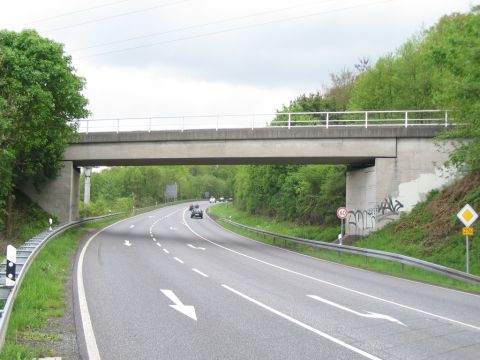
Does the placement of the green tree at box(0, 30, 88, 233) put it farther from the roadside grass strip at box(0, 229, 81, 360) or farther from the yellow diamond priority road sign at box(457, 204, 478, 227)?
the yellow diamond priority road sign at box(457, 204, 478, 227)

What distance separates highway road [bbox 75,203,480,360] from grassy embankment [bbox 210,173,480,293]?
7.58 feet

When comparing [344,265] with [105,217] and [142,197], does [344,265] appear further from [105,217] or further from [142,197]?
[142,197]

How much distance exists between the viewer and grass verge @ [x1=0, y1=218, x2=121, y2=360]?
6863 millimetres

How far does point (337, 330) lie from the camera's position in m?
8.75

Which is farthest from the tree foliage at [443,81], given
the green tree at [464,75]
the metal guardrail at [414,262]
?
the metal guardrail at [414,262]

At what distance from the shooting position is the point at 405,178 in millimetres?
27516

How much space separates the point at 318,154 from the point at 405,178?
4570 millimetres

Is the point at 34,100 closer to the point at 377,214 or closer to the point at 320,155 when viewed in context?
the point at 320,155

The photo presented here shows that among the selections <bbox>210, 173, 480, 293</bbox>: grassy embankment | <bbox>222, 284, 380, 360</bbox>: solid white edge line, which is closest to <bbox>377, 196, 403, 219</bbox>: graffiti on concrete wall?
<bbox>210, 173, 480, 293</bbox>: grassy embankment

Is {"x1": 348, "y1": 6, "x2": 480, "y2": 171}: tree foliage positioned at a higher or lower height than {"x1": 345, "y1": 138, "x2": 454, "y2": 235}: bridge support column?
higher

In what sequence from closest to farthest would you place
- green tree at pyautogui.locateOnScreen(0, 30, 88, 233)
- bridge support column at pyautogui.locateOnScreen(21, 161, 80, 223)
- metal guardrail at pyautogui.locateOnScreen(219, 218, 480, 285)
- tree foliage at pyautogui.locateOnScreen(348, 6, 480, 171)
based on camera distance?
1. metal guardrail at pyautogui.locateOnScreen(219, 218, 480, 285)
2. tree foliage at pyautogui.locateOnScreen(348, 6, 480, 171)
3. green tree at pyautogui.locateOnScreen(0, 30, 88, 233)
4. bridge support column at pyautogui.locateOnScreen(21, 161, 80, 223)

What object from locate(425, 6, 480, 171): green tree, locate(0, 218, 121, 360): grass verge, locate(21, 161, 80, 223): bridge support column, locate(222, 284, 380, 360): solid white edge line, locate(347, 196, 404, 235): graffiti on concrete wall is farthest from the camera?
locate(21, 161, 80, 223): bridge support column

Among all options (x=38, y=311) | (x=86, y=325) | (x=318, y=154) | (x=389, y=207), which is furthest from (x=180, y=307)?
(x=318, y=154)

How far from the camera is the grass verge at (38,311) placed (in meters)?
6.86
